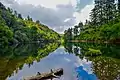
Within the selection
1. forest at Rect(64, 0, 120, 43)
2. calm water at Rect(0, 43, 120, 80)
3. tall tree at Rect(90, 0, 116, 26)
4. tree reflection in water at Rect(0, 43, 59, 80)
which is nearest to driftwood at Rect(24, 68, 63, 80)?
calm water at Rect(0, 43, 120, 80)

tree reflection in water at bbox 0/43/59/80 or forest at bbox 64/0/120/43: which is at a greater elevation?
forest at bbox 64/0/120/43

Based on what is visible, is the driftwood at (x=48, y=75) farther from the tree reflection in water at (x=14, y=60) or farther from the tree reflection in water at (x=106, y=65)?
the tree reflection in water at (x=14, y=60)

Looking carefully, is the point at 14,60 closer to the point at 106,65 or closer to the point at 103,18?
the point at 106,65

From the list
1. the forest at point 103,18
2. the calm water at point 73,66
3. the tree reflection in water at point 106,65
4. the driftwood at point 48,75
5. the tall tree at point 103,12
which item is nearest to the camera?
the tree reflection in water at point 106,65

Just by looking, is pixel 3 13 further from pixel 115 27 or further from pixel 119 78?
pixel 119 78

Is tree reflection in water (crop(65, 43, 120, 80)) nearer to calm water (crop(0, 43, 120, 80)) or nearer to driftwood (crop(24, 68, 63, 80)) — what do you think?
calm water (crop(0, 43, 120, 80))

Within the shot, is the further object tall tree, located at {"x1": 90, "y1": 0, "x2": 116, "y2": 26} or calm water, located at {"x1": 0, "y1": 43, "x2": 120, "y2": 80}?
tall tree, located at {"x1": 90, "y1": 0, "x2": 116, "y2": 26}

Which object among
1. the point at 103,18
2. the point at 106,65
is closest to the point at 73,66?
the point at 106,65

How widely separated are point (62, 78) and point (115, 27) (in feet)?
211

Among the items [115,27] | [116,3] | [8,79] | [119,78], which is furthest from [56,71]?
[116,3]

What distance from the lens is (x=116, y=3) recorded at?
144 m

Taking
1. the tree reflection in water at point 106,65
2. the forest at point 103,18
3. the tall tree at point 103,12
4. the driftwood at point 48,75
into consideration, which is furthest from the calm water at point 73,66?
the tall tree at point 103,12

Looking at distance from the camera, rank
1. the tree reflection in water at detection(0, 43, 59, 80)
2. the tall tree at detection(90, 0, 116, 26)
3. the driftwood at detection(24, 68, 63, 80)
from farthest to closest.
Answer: the tall tree at detection(90, 0, 116, 26), the tree reflection in water at detection(0, 43, 59, 80), the driftwood at detection(24, 68, 63, 80)

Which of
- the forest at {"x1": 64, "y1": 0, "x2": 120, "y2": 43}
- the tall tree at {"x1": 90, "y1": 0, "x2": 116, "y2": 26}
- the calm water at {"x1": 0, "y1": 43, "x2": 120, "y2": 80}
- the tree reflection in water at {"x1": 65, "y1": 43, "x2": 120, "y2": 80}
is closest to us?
the tree reflection in water at {"x1": 65, "y1": 43, "x2": 120, "y2": 80}
